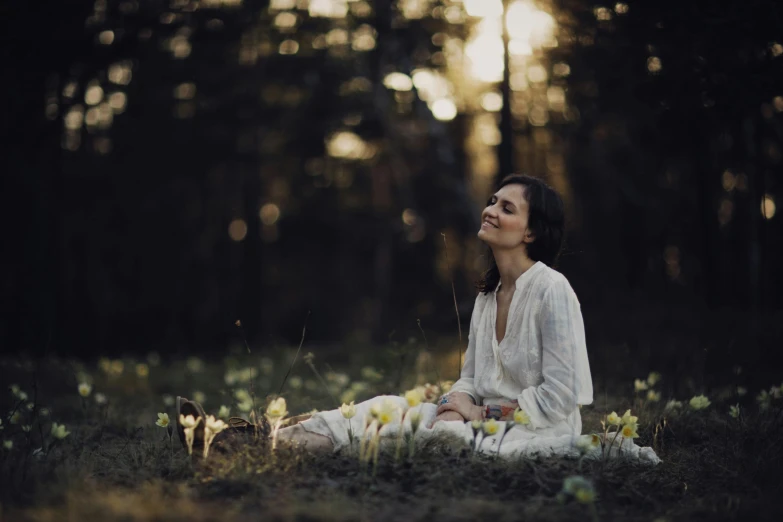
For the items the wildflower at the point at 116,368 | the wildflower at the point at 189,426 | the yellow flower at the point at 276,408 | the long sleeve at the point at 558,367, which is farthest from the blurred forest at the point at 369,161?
the wildflower at the point at 116,368

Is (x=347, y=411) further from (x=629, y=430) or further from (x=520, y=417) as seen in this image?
(x=629, y=430)

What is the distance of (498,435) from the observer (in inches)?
142

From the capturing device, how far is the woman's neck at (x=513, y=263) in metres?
3.94

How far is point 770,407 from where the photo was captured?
4828 mm

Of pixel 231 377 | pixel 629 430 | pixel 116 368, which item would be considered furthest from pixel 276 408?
pixel 116 368

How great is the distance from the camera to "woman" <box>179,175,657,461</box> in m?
3.57

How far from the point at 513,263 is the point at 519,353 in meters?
0.50

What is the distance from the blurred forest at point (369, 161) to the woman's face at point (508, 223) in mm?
489

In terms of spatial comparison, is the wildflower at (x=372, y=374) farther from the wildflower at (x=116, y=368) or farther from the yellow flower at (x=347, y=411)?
the wildflower at (x=116, y=368)

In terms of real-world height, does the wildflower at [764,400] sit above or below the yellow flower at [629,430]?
below

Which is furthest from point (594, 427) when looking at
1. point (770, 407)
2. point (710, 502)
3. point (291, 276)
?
point (291, 276)

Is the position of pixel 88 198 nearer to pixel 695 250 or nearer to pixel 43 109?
pixel 43 109

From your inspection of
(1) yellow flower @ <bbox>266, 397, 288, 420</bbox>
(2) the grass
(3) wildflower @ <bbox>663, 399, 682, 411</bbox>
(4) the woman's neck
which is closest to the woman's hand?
(2) the grass

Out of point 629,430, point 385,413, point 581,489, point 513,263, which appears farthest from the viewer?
point 513,263
